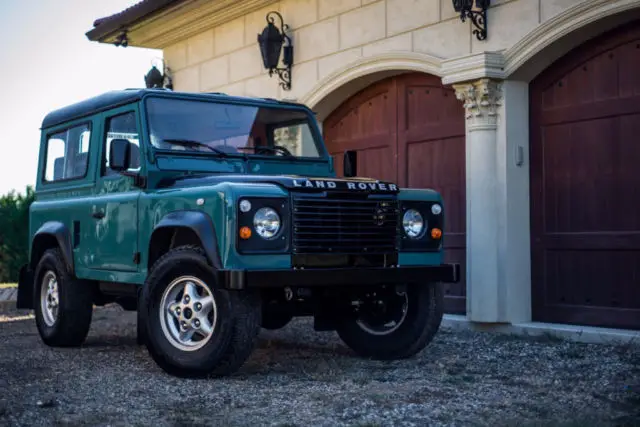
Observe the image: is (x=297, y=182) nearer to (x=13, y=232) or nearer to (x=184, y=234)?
(x=184, y=234)

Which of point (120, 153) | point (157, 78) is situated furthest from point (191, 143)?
point (157, 78)

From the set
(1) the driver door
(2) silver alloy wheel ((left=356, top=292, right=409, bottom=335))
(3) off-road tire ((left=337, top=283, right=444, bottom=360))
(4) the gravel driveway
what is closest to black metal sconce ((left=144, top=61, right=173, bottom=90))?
(4) the gravel driveway

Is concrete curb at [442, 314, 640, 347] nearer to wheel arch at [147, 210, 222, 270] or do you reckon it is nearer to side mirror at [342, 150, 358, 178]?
side mirror at [342, 150, 358, 178]

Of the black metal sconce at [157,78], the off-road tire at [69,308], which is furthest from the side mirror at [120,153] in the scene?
the black metal sconce at [157,78]

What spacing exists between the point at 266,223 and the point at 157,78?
29.6ft

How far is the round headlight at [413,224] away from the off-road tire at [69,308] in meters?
2.92

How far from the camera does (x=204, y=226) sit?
20.5ft

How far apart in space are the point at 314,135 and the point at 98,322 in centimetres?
424

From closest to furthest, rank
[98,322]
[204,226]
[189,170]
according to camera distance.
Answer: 1. [204,226]
2. [189,170]
3. [98,322]

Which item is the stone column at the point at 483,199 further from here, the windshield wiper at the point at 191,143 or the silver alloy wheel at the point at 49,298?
the silver alloy wheel at the point at 49,298

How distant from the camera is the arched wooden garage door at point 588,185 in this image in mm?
8328

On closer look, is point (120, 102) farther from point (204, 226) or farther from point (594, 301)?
point (594, 301)

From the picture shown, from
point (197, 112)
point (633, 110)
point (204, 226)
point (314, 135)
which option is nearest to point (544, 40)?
point (633, 110)

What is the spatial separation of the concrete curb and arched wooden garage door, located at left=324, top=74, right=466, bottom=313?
27cm
